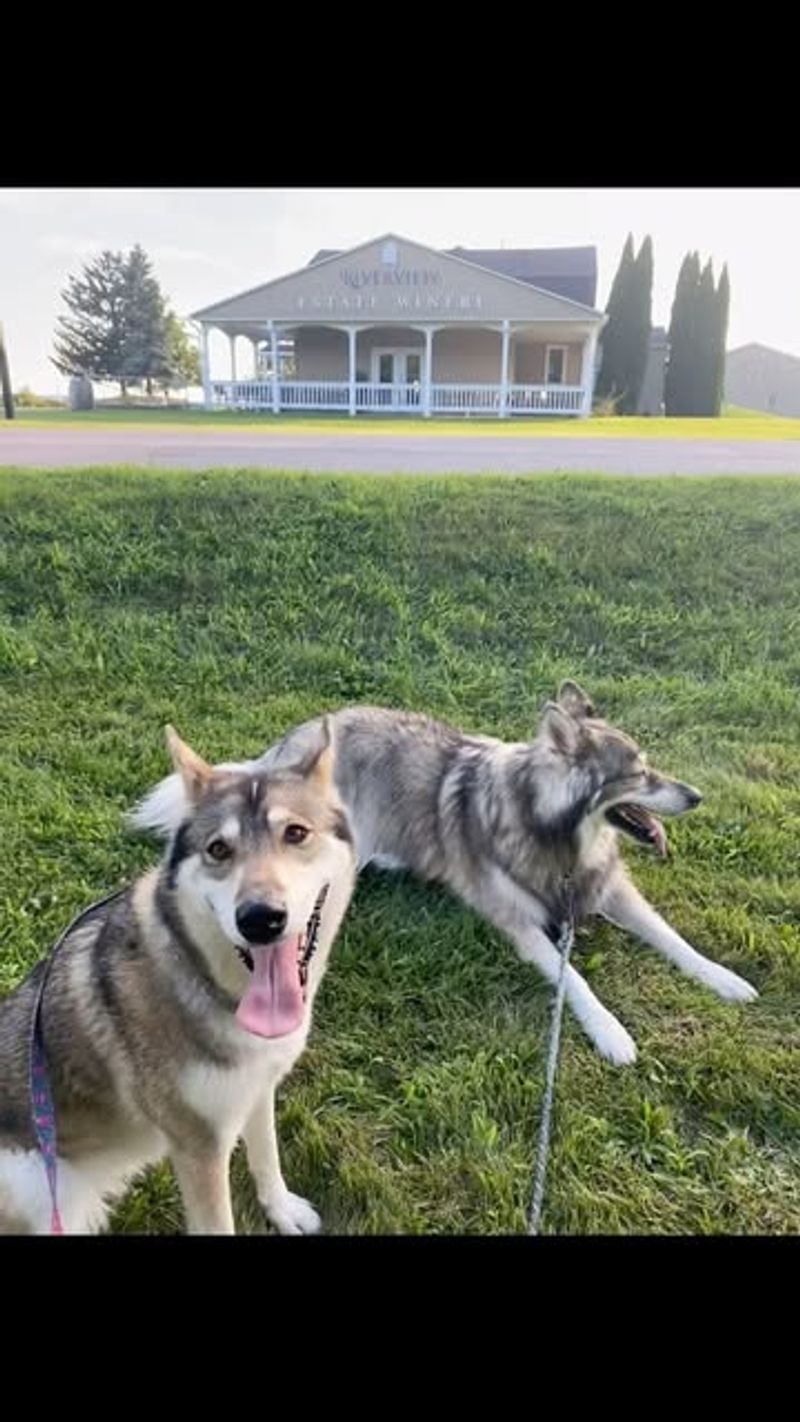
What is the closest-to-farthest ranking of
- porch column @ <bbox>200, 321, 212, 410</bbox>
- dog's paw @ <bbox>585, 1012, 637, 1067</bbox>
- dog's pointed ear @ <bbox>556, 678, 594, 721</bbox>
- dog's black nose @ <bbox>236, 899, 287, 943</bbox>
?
1. dog's black nose @ <bbox>236, 899, 287, 943</bbox>
2. dog's paw @ <bbox>585, 1012, 637, 1067</bbox>
3. dog's pointed ear @ <bbox>556, 678, 594, 721</bbox>
4. porch column @ <bbox>200, 321, 212, 410</bbox>

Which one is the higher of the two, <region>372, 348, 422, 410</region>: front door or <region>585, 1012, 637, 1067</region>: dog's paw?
<region>372, 348, 422, 410</region>: front door

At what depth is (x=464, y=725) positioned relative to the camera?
158 inches

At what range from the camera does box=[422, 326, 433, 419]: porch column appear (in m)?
5.98

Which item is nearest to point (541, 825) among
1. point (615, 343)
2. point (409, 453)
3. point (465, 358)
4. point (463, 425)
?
point (409, 453)

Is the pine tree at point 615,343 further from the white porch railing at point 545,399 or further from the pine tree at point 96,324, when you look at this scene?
the pine tree at point 96,324

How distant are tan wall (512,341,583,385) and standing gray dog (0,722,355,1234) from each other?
216 inches

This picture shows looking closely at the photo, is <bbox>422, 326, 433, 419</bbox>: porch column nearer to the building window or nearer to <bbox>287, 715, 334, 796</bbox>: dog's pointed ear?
the building window

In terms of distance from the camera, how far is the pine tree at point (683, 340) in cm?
435

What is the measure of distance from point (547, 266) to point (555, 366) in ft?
3.90

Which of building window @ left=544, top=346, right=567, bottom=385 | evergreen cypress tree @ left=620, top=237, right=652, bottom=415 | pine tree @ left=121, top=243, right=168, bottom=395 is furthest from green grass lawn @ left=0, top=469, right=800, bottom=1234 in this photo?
building window @ left=544, top=346, right=567, bottom=385

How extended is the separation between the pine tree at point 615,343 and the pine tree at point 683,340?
0.36 m

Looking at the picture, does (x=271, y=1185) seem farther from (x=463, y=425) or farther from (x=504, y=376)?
(x=504, y=376)
